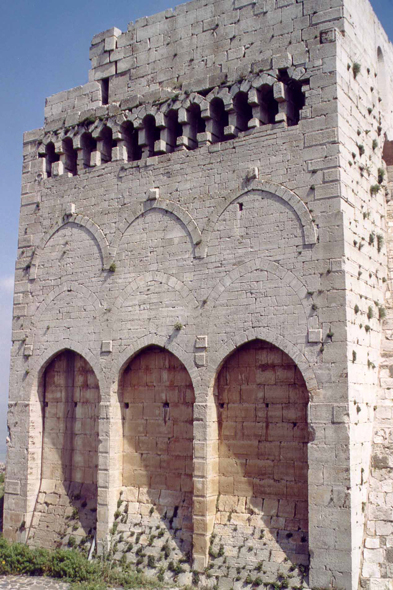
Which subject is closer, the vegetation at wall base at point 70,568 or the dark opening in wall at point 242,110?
the vegetation at wall base at point 70,568

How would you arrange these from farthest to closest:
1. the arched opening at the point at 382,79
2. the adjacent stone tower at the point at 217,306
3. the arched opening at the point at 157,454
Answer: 1. the arched opening at the point at 382,79
2. the arched opening at the point at 157,454
3. the adjacent stone tower at the point at 217,306

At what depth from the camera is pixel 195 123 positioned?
16031 mm

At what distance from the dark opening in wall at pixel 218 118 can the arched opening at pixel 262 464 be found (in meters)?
4.85

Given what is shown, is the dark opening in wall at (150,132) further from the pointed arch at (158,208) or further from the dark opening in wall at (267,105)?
the dark opening in wall at (267,105)

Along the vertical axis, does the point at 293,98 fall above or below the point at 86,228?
above

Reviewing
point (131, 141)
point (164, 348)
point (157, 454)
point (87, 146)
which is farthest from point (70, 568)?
point (87, 146)

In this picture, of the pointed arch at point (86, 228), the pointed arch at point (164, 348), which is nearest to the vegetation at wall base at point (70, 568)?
the pointed arch at point (164, 348)

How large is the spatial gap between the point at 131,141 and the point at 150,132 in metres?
0.67

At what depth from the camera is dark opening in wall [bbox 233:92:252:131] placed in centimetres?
1517

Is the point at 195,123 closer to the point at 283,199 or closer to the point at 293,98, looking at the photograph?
the point at 293,98

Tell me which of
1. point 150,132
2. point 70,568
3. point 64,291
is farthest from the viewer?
point 64,291

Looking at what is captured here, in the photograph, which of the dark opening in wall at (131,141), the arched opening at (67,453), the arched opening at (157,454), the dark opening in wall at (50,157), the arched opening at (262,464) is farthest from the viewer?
the dark opening in wall at (50,157)

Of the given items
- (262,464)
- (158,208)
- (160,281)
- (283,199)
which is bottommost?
(262,464)

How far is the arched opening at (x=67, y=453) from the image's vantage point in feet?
53.0
